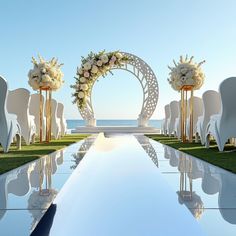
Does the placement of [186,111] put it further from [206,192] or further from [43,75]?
[206,192]

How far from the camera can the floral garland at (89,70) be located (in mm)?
8977

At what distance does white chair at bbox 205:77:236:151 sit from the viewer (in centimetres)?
523

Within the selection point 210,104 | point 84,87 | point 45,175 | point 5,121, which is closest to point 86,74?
point 84,87

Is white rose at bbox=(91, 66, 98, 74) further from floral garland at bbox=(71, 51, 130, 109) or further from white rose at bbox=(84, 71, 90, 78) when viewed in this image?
white rose at bbox=(84, 71, 90, 78)

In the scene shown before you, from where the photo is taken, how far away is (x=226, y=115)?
5.34m

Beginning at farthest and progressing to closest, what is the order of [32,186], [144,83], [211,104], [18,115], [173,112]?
[144,83] → [173,112] → [18,115] → [211,104] → [32,186]

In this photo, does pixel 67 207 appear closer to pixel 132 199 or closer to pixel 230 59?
pixel 132 199

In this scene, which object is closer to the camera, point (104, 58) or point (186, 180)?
point (186, 180)

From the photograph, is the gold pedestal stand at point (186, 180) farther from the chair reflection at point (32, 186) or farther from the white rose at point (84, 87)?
the white rose at point (84, 87)

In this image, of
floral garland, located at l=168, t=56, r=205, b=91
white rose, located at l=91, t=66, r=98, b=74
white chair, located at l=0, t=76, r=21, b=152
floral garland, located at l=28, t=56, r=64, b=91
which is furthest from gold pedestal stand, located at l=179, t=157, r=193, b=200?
white rose, located at l=91, t=66, r=98, b=74

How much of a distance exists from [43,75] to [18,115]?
1.41 meters

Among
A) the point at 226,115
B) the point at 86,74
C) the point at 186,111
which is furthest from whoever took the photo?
the point at 86,74

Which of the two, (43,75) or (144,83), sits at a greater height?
(144,83)

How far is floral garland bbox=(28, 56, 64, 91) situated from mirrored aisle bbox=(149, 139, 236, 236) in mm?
4228
